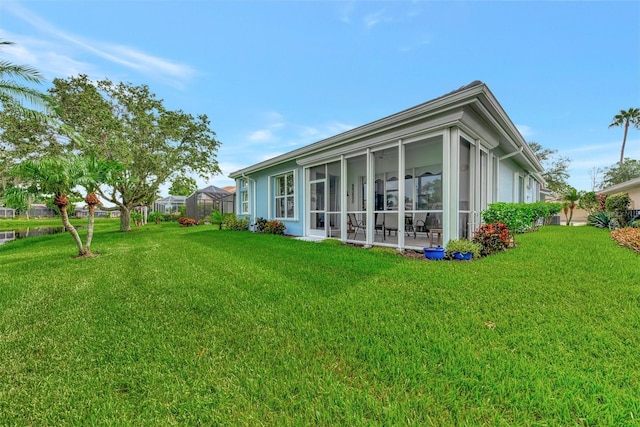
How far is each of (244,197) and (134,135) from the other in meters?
6.26

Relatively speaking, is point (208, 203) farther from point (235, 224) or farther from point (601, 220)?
point (601, 220)

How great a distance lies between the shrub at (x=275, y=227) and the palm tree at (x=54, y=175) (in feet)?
20.3

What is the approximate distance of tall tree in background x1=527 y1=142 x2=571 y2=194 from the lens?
2862 cm

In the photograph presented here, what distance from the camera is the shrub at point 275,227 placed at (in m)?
11.0

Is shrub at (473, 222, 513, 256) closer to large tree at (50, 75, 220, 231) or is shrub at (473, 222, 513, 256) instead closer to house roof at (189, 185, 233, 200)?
large tree at (50, 75, 220, 231)

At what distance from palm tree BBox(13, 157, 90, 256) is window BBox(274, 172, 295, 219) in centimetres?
629

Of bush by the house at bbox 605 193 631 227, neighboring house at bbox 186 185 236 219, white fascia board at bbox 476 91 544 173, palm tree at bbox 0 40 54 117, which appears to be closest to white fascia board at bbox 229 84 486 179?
white fascia board at bbox 476 91 544 173

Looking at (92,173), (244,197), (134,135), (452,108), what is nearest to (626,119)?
(452,108)

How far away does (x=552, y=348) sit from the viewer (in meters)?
2.21

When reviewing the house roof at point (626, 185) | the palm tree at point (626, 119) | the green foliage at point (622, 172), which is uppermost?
the palm tree at point (626, 119)

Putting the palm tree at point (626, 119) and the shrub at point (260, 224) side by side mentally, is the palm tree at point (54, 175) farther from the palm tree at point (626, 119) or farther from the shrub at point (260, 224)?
the palm tree at point (626, 119)

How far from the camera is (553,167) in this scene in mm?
29234

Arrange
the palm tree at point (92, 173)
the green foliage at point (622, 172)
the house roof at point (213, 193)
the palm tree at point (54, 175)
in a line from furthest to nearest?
the green foliage at point (622, 172) < the house roof at point (213, 193) < the palm tree at point (92, 173) < the palm tree at point (54, 175)

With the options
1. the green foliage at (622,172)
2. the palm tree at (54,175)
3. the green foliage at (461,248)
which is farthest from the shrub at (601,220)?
the green foliage at (622,172)
